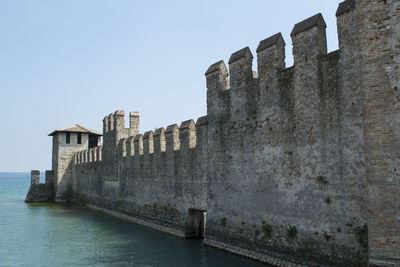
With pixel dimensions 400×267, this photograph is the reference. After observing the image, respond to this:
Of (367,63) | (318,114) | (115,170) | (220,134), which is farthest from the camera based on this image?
(115,170)

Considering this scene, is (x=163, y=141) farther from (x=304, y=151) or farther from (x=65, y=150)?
(x=65, y=150)

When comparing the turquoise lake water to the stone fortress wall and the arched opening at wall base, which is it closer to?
the arched opening at wall base

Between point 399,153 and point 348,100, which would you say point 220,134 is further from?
point 399,153

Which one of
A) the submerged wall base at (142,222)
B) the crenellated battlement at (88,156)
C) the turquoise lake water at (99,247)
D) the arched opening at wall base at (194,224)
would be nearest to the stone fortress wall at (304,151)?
the arched opening at wall base at (194,224)

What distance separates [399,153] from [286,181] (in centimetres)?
354

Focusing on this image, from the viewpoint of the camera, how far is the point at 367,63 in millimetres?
6129

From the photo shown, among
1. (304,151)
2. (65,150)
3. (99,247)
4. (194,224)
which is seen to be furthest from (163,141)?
(65,150)

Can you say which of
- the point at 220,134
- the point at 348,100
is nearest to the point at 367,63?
the point at 348,100

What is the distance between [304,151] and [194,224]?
6459 mm

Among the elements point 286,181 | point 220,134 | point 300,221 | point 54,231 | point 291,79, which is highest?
point 291,79

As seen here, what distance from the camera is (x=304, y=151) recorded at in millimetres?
8461

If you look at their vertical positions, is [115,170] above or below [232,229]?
above

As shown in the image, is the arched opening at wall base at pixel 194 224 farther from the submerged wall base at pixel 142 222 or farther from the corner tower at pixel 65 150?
the corner tower at pixel 65 150

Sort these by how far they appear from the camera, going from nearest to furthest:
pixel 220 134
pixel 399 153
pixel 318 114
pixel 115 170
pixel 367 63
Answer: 1. pixel 399 153
2. pixel 367 63
3. pixel 318 114
4. pixel 220 134
5. pixel 115 170
